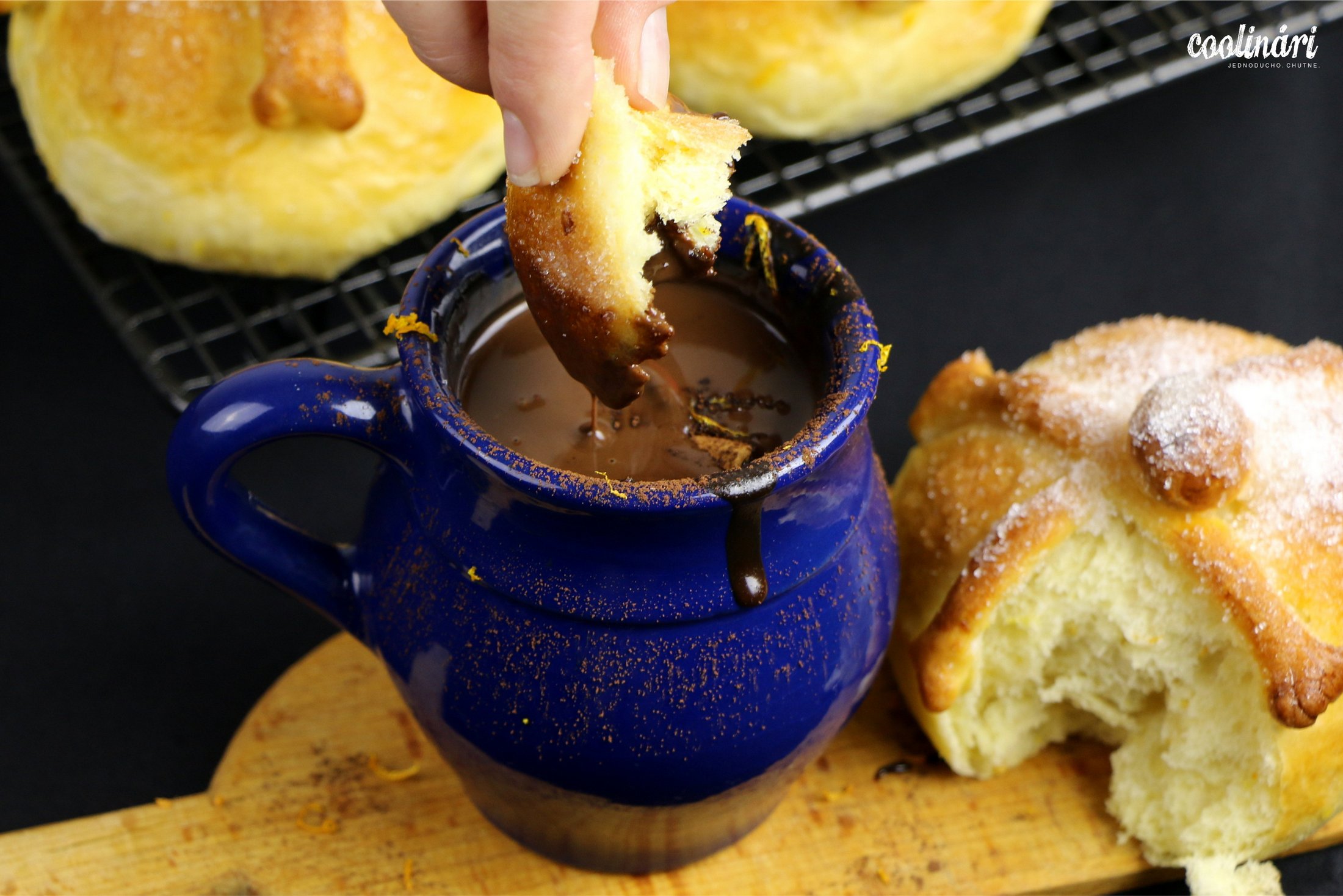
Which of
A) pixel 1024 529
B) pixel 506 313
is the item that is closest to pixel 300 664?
pixel 506 313

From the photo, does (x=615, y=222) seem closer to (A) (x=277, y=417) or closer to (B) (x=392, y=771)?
(A) (x=277, y=417)

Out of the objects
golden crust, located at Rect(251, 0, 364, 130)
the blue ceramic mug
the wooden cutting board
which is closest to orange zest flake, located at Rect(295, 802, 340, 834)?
the wooden cutting board

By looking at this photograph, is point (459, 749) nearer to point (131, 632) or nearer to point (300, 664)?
point (300, 664)

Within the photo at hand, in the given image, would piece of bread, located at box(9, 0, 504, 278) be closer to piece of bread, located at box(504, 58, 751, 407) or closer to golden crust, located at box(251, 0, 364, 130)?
golden crust, located at box(251, 0, 364, 130)

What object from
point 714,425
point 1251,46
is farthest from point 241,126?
point 1251,46

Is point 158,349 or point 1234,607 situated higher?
point 158,349

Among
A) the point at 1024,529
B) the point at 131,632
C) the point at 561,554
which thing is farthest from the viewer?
the point at 131,632

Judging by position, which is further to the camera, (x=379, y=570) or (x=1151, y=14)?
(x=1151, y=14)
